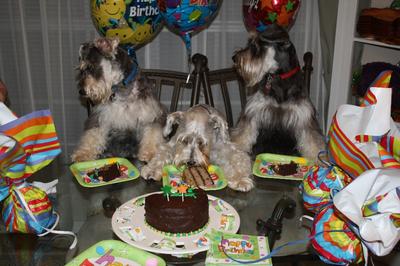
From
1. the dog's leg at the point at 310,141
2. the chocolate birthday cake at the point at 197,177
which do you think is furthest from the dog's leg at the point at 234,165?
the dog's leg at the point at 310,141

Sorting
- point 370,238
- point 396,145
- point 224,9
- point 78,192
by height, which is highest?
point 224,9

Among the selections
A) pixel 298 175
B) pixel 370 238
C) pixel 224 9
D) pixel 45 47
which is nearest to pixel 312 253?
pixel 370 238

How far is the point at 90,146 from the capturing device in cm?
271

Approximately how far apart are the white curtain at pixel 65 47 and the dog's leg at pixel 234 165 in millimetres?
1493

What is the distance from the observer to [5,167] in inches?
58.6

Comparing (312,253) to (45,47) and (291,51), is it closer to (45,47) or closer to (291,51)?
(291,51)

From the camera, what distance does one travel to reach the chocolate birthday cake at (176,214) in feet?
5.50

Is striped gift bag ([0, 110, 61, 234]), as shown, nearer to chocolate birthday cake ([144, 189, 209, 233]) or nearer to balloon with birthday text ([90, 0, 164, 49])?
chocolate birthday cake ([144, 189, 209, 233])

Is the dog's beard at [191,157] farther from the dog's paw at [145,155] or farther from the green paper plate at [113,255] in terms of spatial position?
the green paper plate at [113,255]

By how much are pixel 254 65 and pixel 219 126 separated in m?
0.51

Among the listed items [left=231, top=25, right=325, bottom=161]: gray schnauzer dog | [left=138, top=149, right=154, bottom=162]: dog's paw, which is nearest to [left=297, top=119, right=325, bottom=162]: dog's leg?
[left=231, top=25, right=325, bottom=161]: gray schnauzer dog

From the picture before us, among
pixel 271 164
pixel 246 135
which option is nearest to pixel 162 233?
pixel 271 164

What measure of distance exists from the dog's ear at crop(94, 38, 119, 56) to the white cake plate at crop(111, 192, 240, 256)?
1.08m

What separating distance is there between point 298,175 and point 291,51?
2.76 ft
